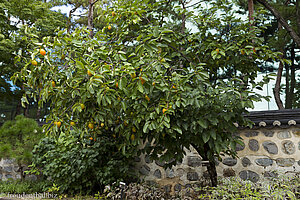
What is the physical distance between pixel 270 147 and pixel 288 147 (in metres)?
0.22

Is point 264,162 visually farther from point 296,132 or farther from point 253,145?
point 296,132

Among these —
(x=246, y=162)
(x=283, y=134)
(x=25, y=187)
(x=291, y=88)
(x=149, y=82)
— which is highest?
(x=291, y=88)

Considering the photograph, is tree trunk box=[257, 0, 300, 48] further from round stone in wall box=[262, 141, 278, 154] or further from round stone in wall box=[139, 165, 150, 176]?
round stone in wall box=[139, 165, 150, 176]

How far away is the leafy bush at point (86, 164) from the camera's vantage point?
369 centimetres

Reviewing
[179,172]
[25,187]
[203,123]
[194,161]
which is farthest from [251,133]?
[25,187]

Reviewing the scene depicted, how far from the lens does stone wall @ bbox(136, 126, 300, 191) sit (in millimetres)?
3316

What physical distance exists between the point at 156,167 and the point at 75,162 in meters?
1.25

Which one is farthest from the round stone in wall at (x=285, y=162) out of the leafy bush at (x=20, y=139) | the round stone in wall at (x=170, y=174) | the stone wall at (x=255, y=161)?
the leafy bush at (x=20, y=139)

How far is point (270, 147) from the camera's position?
3.43m

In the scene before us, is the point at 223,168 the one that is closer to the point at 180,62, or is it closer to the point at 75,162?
the point at 180,62

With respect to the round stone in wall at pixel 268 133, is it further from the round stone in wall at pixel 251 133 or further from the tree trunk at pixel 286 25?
the tree trunk at pixel 286 25

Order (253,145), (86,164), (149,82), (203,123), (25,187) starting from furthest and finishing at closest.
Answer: (25,187), (86,164), (253,145), (203,123), (149,82)

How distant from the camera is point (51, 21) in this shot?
309 inches

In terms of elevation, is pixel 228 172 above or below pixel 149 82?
below
